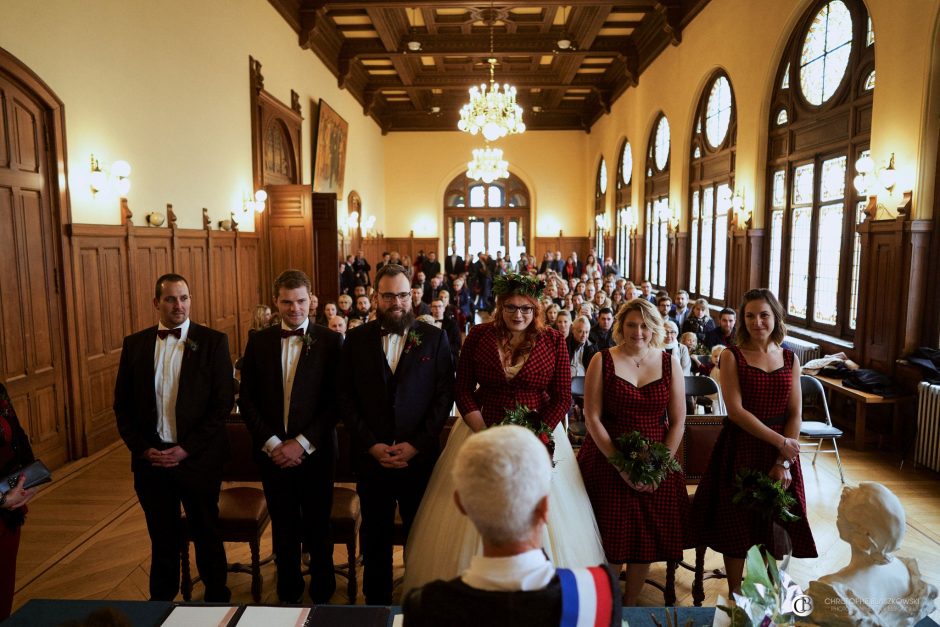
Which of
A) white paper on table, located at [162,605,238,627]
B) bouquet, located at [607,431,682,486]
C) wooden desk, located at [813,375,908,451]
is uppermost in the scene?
bouquet, located at [607,431,682,486]

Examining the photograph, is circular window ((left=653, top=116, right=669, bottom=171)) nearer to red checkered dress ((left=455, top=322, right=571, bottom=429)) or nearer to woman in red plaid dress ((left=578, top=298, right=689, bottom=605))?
woman in red plaid dress ((left=578, top=298, right=689, bottom=605))

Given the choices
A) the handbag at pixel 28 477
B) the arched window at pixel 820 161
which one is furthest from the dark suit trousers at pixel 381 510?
the arched window at pixel 820 161

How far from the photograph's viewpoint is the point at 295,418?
10.9 ft

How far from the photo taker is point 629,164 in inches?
772

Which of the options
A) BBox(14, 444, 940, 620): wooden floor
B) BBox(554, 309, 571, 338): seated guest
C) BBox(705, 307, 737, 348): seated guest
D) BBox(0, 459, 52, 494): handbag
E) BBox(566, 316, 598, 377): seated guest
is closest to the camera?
BBox(0, 459, 52, 494): handbag

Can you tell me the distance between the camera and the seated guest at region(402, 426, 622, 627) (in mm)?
1292

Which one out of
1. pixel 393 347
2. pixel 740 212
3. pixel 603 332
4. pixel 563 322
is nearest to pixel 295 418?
pixel 393 347

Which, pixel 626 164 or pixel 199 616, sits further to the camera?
pixel 626 164

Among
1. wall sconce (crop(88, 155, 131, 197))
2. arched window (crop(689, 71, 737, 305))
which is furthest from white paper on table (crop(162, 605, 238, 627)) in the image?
arched window (crop(689, 71, 737, 305))

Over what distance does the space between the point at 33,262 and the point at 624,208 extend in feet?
56.8

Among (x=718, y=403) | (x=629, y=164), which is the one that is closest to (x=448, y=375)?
(x=718, y=403)

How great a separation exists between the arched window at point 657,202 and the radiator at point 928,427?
31.3 feet

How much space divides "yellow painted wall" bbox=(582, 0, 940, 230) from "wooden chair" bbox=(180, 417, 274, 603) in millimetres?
6669

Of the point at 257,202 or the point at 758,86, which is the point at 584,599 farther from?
the point at 257,202
